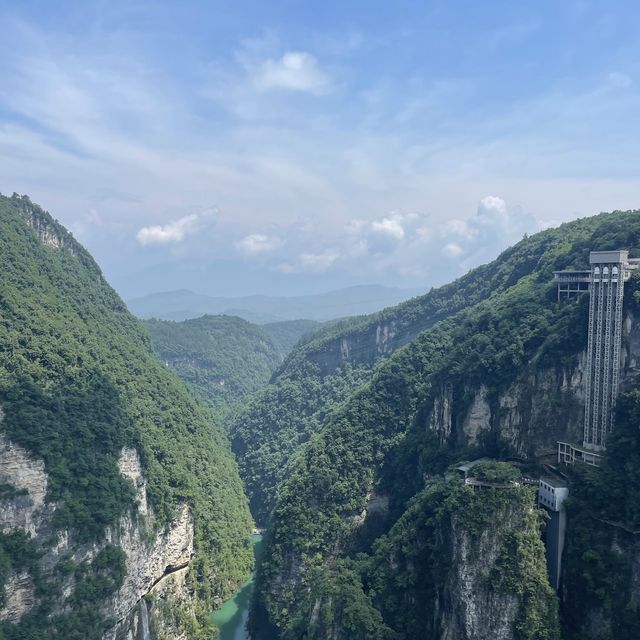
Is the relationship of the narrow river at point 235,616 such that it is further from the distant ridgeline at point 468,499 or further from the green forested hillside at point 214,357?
the green forested hillside at point 214,357

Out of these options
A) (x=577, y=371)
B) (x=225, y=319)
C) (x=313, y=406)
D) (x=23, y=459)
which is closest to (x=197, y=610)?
(x=23, y=459)

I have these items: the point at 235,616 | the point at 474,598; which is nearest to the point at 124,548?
the point at 235,616

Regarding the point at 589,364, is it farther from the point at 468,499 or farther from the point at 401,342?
the point at 401,342

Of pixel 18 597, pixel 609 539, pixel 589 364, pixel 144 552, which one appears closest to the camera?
pixel 609 539

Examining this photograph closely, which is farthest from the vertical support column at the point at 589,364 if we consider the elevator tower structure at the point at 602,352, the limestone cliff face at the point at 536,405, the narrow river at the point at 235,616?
the narrow river at the point at 235,616

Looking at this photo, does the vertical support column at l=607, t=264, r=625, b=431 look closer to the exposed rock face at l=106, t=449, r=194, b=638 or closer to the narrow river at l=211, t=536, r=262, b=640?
the exposed rock face at l=106, t=449, r=194, b=638
